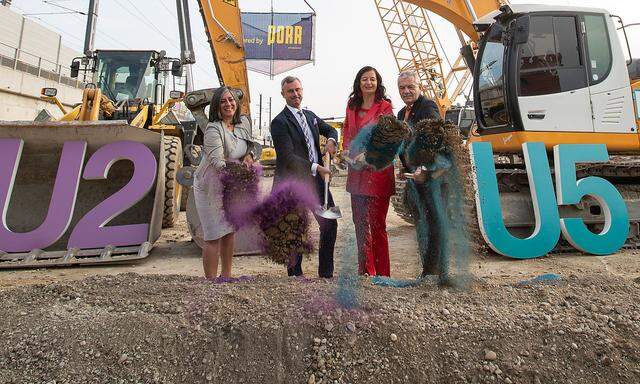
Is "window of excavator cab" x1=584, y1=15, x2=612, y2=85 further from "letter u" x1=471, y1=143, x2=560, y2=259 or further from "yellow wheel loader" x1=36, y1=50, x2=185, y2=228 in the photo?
"yellow wheel loader" x1=36, y1=50, x2=185, y2=228

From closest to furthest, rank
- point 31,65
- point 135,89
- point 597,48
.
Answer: point 597,48 → point 135,89 → point 31,65

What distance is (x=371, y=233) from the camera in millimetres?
2861

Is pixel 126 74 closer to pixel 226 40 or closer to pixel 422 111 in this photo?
pixel 226 40

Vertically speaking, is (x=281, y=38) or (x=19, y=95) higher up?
(x=19, y=95)

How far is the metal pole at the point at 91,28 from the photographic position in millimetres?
7203

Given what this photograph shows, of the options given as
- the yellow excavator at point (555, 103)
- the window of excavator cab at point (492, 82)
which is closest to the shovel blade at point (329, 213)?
the yellow excavator at point (555, 103)

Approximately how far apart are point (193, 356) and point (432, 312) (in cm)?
111

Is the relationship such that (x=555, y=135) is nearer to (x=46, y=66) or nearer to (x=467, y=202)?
(x=467, y=202)

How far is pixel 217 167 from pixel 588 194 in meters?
4.19

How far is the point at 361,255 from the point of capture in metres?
2.65

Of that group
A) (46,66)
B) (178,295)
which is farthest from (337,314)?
(46,66)

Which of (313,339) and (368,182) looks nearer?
(313,339)

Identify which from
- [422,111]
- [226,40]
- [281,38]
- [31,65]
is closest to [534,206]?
[422,111]

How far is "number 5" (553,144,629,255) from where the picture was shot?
458 cm
